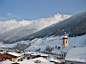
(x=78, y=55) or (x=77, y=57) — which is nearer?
(x=77, y=57)

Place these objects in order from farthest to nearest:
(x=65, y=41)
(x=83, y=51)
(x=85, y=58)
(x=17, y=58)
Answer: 1. (x=65, y=41)
2. (x=17, y=58)
3. (x=83, y=51)
4. (x=85, y=58)

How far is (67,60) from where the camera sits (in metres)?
42.5

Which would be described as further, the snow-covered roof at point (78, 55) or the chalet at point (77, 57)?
the snow-covered roof at point (78, 55)

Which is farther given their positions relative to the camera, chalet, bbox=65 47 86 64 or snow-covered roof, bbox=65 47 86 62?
snow-covered roof, bbox=65 47 86 62

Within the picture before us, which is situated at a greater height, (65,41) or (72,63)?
(65,41)

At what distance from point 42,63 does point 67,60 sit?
12.7 meters

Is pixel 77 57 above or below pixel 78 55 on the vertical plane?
below

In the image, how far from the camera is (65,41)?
305 feet

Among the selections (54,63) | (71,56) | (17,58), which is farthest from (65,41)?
(71,56)

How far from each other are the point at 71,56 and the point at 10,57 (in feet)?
113

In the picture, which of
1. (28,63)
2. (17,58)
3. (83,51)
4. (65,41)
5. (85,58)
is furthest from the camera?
(65,41)

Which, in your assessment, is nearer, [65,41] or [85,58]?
[85,58]

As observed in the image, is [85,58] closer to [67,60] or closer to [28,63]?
[67,60]

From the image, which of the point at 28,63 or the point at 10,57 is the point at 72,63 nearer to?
the point at 28,63
